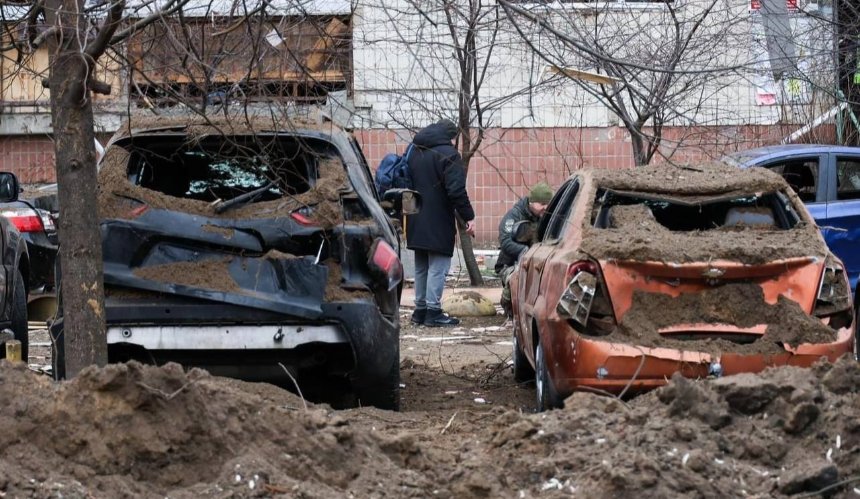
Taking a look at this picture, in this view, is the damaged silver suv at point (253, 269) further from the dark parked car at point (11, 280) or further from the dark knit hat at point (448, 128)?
the dark knit hat at point (448, 128)

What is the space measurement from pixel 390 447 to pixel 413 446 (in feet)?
0.31

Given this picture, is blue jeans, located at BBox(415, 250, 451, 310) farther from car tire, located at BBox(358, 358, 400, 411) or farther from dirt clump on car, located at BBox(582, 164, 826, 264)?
car tire, located at BBox(358, 358, 400, 411)

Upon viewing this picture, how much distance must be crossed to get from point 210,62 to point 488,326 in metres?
6.67

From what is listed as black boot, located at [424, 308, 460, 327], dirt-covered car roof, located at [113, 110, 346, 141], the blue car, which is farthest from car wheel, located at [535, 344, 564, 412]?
black boot, located at [424, 308, 460, 327]

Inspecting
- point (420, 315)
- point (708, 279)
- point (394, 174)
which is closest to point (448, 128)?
point (394, 174)

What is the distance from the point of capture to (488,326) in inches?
503

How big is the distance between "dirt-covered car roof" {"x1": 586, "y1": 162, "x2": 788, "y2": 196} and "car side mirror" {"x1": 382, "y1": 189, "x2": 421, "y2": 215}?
1357mm

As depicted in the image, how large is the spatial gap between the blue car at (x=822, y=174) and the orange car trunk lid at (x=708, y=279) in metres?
5.17

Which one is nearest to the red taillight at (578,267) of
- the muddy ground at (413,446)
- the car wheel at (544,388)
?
the car wheel at (544,388)

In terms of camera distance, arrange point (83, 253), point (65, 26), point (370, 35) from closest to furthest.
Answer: point (65, 26) < point (83, 253) < point (370, 35)

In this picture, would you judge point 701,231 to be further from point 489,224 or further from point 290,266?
point 489,224

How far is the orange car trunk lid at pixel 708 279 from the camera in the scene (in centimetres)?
653

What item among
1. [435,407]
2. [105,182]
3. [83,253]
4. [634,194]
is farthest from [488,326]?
[83,253]

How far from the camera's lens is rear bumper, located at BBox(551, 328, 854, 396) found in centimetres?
637
